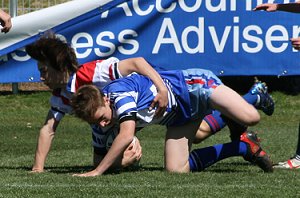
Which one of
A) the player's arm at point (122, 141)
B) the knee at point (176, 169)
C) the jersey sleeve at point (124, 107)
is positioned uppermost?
the jersey sleeve at point (124, 107)

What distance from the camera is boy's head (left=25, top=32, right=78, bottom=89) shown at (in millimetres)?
7133

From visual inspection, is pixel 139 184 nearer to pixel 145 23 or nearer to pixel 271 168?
pixel 271 168

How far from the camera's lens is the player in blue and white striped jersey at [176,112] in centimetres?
667

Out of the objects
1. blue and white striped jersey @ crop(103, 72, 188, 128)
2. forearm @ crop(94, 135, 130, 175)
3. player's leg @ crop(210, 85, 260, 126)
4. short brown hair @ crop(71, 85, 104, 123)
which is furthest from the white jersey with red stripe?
player's leg @ crop(210, 85, 260, 126)

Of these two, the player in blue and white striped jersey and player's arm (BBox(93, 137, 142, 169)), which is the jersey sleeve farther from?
player's arm (BBox(93, 137, 142, 169))

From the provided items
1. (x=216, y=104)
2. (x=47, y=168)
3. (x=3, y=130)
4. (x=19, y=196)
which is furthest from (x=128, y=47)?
(x=19, y=196)

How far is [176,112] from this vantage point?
281 inches

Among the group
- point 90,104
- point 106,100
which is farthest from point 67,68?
point 90,104

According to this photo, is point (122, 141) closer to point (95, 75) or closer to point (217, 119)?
point (95, 75)

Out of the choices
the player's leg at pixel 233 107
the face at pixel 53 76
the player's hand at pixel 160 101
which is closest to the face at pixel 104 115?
the player's hand at pixel 160 101

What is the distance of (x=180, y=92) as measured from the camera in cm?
704

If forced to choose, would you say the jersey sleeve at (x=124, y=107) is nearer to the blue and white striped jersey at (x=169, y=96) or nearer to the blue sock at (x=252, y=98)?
the blue and white striped jersey at (x=169, y=96)

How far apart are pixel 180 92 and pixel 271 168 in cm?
93

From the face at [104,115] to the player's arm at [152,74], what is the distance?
337 millimetres
